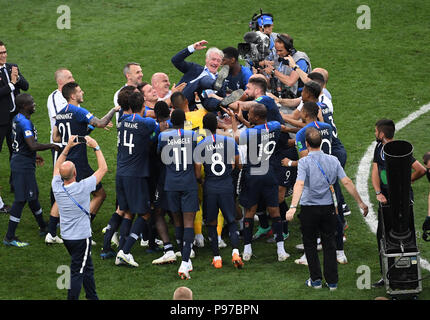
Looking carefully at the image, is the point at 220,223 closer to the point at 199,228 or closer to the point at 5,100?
the point at 199,228

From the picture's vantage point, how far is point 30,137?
10.6 metres

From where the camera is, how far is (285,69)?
39.7 feet

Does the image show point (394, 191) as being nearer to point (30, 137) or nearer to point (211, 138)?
point (211, 138)

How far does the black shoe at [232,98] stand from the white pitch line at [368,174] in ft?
8.37

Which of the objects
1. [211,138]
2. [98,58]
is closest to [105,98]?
[98,58]

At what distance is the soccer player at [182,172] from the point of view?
31.8ft

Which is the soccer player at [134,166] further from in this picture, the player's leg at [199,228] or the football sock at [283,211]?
the football sock at [283,211]

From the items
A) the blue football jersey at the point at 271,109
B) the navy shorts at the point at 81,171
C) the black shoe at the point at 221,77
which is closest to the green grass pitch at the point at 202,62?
the navy shorts at the point at 81,171

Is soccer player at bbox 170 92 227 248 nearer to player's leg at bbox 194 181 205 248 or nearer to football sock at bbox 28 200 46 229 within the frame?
player's leg at bbox 194 181 205 248

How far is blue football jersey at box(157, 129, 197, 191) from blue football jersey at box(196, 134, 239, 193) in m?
0.13

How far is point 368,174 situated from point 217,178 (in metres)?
3.86

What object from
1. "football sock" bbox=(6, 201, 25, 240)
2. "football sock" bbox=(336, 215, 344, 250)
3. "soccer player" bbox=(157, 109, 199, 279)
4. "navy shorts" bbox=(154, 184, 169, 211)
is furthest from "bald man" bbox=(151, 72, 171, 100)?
"football sock" bbox=(336, 215, 344, 250)

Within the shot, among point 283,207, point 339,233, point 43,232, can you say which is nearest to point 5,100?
point 43,232

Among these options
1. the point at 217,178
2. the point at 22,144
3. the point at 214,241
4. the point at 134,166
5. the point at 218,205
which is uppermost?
the point at 22,144
